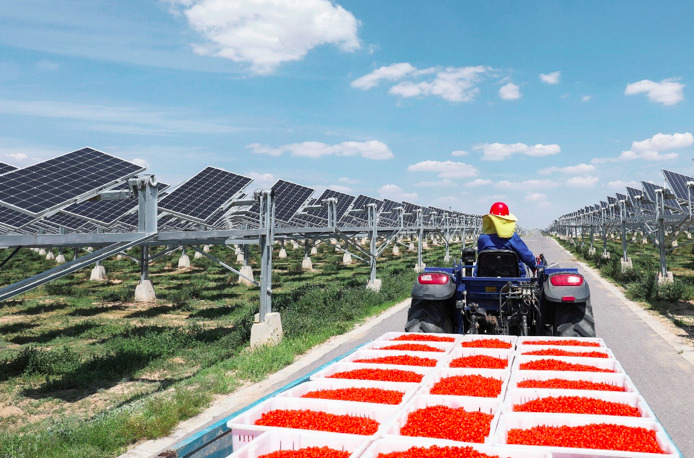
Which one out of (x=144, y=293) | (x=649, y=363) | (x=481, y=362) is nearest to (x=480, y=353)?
(x=481, y=362)

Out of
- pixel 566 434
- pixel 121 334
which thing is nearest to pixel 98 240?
pixel 566 434

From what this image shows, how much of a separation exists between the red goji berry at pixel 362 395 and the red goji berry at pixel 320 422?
304mm

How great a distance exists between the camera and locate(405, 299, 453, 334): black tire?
762 cm

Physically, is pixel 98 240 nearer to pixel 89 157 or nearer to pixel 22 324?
pixel 89 157

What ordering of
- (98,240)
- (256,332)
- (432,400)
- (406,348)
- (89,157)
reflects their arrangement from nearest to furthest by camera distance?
(432,400), (406,348), (98,240), (256,332), (89,157)

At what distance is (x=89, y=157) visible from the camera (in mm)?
13289

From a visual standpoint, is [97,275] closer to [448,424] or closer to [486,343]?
[486,343]

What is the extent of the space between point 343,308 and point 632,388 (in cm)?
1112

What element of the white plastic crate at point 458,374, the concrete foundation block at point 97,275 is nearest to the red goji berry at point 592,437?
the white plastic crate at point 458,374

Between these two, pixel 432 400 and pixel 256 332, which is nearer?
pixel 432 400

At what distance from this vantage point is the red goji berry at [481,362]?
4691 millimetres

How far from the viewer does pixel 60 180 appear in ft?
36.6

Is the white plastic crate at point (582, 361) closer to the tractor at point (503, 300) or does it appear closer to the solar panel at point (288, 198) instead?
the tractor at point (503, 300)

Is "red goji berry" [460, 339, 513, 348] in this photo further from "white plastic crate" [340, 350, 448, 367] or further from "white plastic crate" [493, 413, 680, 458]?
"white plastic crate" [493, 413, 680, 458]
